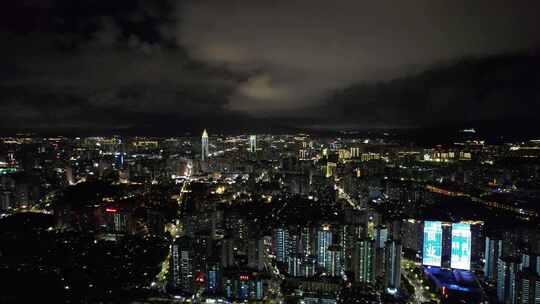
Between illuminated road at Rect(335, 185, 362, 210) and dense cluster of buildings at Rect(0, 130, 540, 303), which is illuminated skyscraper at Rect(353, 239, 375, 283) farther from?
illuminated road at Rect(335, 185, 362, 210)

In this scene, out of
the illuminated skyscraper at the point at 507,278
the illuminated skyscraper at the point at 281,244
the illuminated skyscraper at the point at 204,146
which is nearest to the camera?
the illuminated skyscraper at the point at 507,278

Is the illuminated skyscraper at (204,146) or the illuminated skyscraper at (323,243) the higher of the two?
the illuminated skyscraper at (204,146)

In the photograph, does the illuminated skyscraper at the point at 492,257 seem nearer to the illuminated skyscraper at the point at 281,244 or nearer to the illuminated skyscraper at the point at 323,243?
the illuminated skyscraper at the point at 323,243

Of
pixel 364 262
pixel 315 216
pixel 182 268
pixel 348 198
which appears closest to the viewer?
pixel 182 268

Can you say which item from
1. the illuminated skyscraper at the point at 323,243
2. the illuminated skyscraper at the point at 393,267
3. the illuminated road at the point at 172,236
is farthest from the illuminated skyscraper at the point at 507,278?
the illuminated road at the point at 172,236

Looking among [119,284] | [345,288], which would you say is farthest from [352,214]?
[119,284]

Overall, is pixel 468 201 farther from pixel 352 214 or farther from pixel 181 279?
pixel 181 279

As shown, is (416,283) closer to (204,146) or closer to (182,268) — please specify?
(182,268)

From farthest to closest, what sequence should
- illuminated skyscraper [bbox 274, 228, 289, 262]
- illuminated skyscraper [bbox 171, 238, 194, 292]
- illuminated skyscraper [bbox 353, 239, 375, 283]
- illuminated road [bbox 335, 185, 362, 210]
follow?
illuminated road [bbox 335, 185, 362, 210]
illuminated skyscraper [bbox 274, 228, 289, 262]
illuminated skyscraper [bbox 353, 239, 375, 283]
illuminated skyscraper [bbox 171, 238, 194, 292]

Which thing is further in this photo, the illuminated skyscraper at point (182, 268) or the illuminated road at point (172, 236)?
the illuminated road at point (172, 236)

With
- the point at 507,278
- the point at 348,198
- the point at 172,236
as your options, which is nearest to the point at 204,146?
the point at 348,198

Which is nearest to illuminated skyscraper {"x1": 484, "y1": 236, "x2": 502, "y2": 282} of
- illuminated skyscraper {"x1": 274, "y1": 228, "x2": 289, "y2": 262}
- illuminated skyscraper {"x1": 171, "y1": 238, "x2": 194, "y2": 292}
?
illuminated skyscraper {"x1": 274, "y1": 228, "x2": 289, "y2": 262}
